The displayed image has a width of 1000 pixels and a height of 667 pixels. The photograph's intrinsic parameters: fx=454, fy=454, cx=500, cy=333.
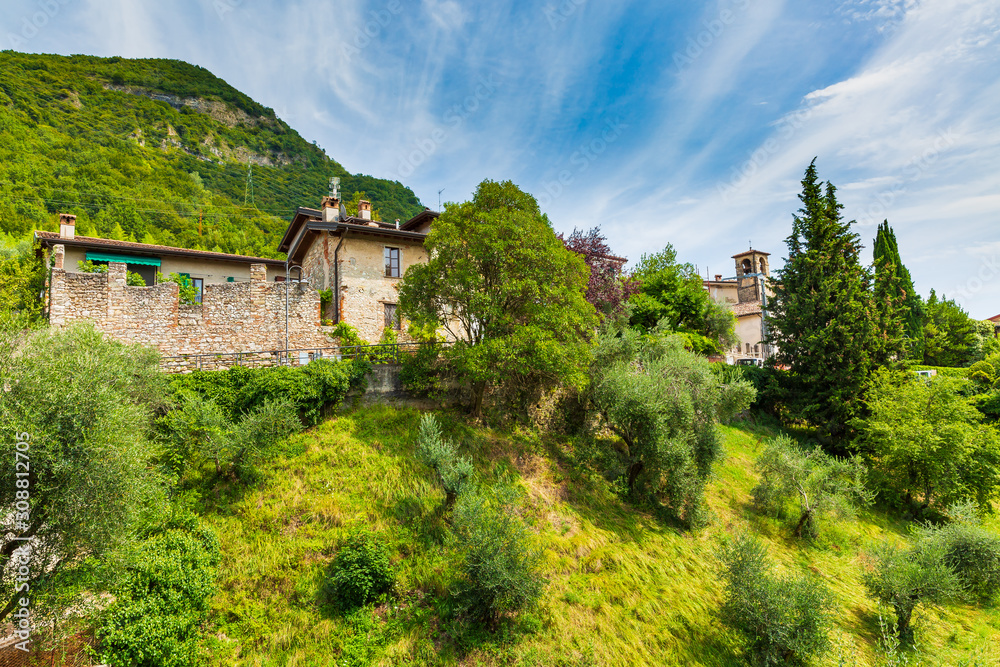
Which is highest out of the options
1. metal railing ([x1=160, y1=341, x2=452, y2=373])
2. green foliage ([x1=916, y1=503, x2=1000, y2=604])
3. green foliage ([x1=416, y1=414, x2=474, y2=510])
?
metal railing ([x1=160, y1=341, x2=452, y2=373])

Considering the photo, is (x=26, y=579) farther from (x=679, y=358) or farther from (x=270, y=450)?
(x=679, y=358)

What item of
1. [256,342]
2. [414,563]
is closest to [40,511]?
[414,563]

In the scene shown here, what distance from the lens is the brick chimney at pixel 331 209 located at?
24767 millimetres

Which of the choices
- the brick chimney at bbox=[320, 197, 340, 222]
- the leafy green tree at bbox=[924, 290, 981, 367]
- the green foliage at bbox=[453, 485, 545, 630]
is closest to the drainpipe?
the brick chimney at bbox=[320, 197, 340, 222]

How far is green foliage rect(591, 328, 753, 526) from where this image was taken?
15.3 metres

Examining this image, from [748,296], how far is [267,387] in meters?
43.6

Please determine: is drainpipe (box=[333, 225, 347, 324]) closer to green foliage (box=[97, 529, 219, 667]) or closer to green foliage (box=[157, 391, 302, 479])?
green foliage (box=[157, 391, 302, 479])

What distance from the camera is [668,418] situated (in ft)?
51.2

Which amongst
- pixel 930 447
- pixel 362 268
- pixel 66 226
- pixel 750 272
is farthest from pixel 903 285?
pixel 66 226

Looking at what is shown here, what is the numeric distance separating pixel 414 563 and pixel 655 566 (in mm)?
7135

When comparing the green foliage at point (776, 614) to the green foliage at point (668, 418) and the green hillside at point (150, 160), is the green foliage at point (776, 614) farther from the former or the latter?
the green hillside at point (150, 160)

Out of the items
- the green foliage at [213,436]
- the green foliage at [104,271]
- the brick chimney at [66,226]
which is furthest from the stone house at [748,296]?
the brick chimney at [66,226]

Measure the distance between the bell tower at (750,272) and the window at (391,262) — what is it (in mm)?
35537

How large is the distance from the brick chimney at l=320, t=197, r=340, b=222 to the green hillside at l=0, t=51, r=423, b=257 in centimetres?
1729
